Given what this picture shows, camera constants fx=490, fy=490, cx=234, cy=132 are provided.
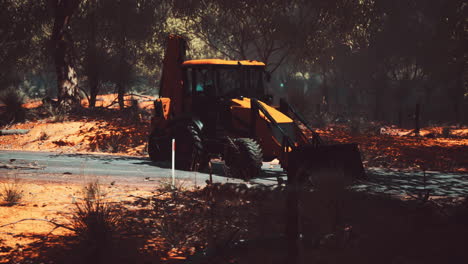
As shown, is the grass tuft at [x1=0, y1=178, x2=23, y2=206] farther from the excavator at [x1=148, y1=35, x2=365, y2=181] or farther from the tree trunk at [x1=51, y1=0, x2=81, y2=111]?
the tree trunk at [x1=51, y1=0, x2=81, y2=111]

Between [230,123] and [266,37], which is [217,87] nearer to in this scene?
[230,123]

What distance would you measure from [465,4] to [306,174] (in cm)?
2165

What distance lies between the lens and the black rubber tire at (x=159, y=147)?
13781 millimetres

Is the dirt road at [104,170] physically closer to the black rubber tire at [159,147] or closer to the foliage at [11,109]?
the black rubber tire at [159,147]

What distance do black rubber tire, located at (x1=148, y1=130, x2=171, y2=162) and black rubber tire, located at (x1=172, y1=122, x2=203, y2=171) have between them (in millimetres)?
678

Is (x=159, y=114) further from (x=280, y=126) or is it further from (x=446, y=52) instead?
(x=446, y=52)

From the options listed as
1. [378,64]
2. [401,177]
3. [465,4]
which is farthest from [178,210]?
[378,64]

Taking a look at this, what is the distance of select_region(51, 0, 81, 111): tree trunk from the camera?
23781 millimetres

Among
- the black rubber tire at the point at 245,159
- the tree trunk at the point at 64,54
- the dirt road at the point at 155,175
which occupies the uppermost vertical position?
the tree trunk at the point at 64,54

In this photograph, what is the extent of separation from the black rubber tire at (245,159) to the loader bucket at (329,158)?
3.38 ft

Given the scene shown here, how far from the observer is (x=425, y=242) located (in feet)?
23.0

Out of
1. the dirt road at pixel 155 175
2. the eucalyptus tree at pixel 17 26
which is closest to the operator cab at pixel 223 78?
the dirt road at pixel 155 175

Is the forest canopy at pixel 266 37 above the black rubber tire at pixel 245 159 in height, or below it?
above

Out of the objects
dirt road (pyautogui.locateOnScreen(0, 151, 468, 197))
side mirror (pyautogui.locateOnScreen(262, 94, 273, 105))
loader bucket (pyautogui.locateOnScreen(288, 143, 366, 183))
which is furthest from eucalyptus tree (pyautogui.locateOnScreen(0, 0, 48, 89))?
loader bucket (pyautogui.locateOnScreen(288, 143, 366, 183))
